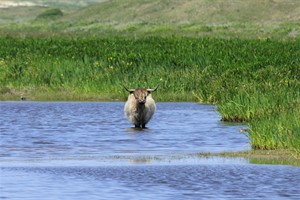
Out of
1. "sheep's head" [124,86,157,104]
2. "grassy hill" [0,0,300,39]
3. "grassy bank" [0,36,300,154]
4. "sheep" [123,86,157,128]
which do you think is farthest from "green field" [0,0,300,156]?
"grassy hill" [0,0,300,39]

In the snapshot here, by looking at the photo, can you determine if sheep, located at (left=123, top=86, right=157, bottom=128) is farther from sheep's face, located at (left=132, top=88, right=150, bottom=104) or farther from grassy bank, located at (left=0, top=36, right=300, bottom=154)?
grassy bank, located at (left=0, top=36, right=300, bottom=154)

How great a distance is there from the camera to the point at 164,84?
135 feet

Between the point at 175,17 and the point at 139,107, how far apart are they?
4091 inches

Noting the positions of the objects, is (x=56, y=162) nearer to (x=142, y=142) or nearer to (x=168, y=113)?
(x=142, y=142)

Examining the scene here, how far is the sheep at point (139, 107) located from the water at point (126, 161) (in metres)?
0.32

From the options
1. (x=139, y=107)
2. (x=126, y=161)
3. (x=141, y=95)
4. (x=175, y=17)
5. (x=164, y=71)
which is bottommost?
(x=126, y=161)

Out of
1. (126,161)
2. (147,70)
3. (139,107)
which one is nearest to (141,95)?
(139,107)

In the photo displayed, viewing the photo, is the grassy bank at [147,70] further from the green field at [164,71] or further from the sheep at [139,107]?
the sheep at [139,107]

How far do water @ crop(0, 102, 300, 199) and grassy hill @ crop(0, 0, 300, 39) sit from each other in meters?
61.8

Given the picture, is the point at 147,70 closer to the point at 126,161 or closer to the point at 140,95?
the point at 140,95

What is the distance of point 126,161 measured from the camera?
806 inches

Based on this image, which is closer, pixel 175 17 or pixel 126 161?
pixel 126 161

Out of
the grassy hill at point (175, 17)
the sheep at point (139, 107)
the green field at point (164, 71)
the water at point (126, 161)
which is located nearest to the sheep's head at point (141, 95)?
the sheep at point (139, 107)

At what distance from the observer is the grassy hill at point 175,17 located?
103 m
